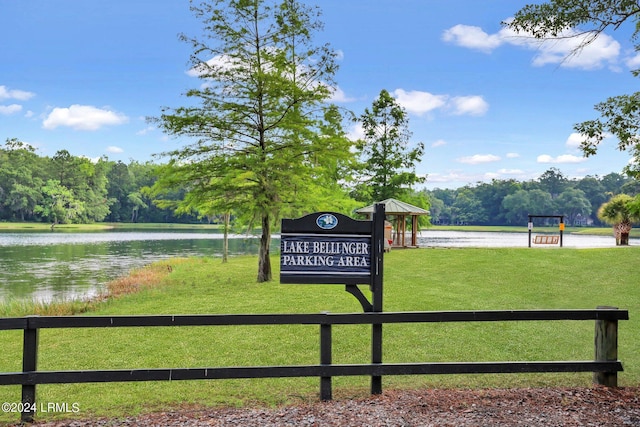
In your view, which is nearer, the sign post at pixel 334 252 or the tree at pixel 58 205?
the sign post at pixel 334 252

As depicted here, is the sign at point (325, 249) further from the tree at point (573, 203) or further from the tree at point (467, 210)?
the tree at point (467, 210)

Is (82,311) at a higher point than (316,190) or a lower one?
lower

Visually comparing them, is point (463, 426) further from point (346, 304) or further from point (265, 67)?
point (265, 67)

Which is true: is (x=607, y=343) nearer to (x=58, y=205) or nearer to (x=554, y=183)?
(x=58, y=205)

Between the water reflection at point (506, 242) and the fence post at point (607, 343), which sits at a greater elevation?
the fence post at point (607, 343)

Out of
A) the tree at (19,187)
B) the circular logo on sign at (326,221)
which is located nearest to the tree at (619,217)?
the circular logo on sign at (326,221)

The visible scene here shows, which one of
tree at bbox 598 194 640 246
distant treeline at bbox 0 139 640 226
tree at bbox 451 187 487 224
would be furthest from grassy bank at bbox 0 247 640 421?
tree at bbox 451 187 487 224

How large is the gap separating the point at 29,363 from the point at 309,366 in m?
2.56

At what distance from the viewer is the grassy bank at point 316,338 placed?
593cm

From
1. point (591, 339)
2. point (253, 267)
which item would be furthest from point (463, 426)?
point (253, 267)

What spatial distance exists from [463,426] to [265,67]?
553 inches

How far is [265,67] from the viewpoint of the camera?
1636 centimetres

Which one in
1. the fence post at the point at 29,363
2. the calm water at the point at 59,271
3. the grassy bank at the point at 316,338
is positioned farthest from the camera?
the calm water at the point at 59,271

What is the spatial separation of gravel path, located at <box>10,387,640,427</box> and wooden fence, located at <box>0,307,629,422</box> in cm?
26
